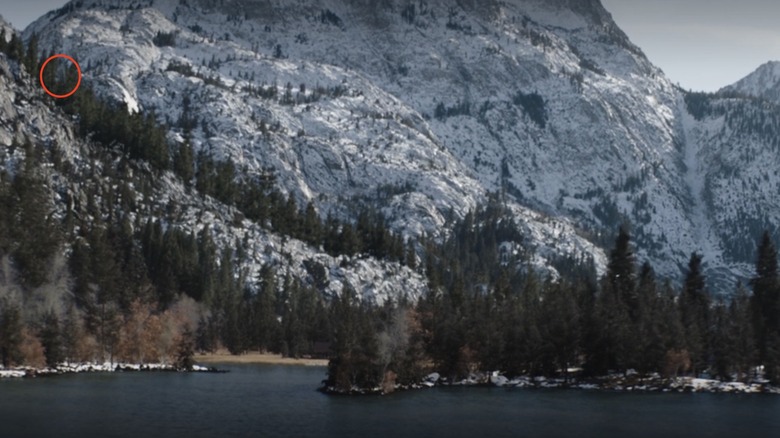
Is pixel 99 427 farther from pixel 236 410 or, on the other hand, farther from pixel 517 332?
pixel 517 332

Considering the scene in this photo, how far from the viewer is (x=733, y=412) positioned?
139m

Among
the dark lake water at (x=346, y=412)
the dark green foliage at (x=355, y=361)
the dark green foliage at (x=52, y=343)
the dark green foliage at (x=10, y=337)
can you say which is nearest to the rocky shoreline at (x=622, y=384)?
the dark green foliage at (x=355, y=361)

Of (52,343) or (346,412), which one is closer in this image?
(346,412)

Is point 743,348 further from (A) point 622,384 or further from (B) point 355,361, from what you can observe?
(B) point 355,361

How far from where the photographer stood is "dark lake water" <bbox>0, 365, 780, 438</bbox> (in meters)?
111

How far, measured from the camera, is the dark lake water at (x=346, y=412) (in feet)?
365

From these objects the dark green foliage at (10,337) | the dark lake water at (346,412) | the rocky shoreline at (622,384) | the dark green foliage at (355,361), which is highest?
the dark green foliage at (10,337)

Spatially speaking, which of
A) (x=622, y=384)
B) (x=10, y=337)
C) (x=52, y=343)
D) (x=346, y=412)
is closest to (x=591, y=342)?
(x=622, y=384)

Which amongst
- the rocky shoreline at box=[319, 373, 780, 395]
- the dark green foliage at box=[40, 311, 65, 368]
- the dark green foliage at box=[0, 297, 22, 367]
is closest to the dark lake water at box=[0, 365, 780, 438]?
the rocky shoreline at box=[319, 373, 780, 395]

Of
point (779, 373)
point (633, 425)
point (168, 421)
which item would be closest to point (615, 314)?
point (779, 373)

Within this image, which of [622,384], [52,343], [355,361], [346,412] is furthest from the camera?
[52,343]

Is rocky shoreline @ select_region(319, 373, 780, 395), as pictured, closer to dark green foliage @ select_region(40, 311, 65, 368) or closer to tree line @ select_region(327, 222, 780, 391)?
tree line @ select_region(327, 222, 780, 391)

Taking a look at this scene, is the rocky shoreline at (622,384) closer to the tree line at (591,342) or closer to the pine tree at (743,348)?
the tree line at (591,342)

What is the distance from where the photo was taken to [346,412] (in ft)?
433
